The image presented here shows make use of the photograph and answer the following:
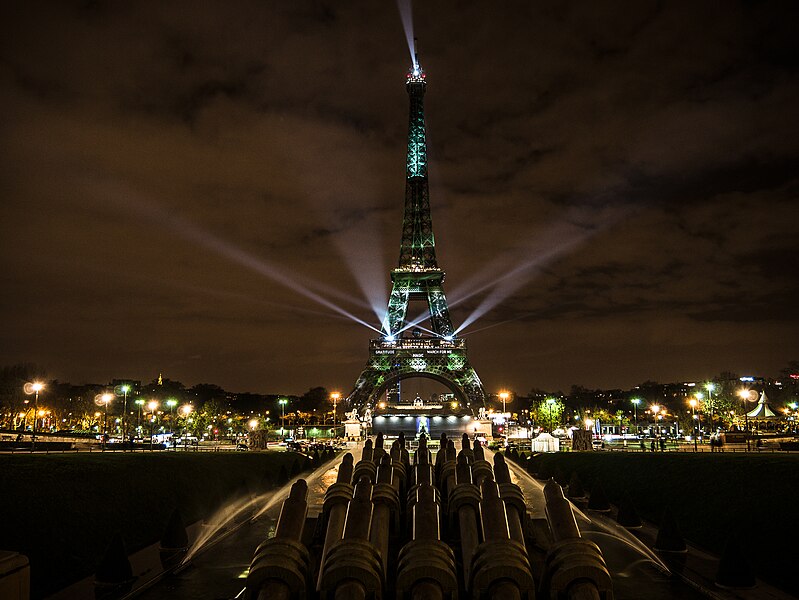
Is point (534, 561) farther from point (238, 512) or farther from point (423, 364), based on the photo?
point (423, 364)

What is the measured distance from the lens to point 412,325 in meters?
114

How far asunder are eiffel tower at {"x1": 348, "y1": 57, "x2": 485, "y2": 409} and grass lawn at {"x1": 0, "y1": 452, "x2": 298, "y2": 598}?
2885 inches

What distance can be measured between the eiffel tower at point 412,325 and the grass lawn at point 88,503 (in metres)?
73.3

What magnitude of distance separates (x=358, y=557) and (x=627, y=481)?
25404 mm

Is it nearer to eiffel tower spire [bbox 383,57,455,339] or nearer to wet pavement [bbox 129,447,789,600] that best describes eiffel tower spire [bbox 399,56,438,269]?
eiffel tower spire [bbox 383,57,455,339]

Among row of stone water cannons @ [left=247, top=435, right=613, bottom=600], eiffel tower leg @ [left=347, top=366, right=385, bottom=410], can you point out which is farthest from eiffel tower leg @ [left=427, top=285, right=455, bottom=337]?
row of stone water cannons @ [left=247, top=435, right=613, bottom=600]

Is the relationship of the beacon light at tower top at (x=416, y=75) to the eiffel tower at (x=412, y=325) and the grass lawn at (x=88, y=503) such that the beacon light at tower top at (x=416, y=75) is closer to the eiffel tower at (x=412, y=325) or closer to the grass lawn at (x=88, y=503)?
the eiffel tower at (x=412, y=325)

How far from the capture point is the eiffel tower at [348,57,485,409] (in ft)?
347

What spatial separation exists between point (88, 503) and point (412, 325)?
313ft

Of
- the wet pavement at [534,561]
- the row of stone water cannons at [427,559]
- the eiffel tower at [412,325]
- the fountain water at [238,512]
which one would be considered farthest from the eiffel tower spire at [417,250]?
the row of stone water cannons at [427,559]

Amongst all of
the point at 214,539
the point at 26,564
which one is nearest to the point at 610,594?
the point at 26,564

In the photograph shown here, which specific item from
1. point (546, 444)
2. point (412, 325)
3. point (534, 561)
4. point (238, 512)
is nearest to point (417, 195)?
point (412, 325)

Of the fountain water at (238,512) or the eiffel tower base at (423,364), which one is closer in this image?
the fountain water at (238,512)

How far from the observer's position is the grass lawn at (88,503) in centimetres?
1534
